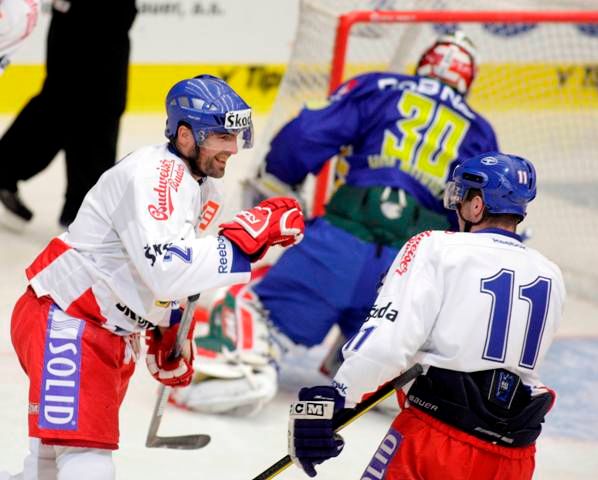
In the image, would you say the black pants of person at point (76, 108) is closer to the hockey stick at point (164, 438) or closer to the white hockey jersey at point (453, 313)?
the hockey stick at point (164, 438)

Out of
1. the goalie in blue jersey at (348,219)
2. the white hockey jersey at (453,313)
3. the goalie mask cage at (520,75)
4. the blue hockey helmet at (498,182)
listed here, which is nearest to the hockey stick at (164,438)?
the goalie in blue jersey at (348,219)

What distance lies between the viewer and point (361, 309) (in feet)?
13.1

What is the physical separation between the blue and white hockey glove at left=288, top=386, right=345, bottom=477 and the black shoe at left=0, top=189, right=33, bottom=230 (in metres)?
2.96

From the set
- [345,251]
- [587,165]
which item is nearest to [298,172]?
[345,251]

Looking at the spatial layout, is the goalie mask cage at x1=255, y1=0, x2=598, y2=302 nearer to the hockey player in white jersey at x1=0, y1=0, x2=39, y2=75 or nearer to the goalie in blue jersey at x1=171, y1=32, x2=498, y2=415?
the goalie in blue jersey at x1=171, y1=32, x2=498, y2=415

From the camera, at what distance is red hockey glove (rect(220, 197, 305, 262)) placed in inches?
107

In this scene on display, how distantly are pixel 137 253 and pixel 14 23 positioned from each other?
1.41 m

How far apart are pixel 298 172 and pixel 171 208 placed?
5.09 ft

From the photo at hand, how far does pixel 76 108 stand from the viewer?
5.25 metres

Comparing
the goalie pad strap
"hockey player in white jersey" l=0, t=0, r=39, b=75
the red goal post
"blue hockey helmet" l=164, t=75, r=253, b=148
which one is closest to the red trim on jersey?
"blue hockey helmet" l=164, t=75, r=253, b=148

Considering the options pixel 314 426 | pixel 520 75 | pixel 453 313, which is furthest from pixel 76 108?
pixel 453 313

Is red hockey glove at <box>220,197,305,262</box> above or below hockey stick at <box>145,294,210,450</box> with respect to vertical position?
above

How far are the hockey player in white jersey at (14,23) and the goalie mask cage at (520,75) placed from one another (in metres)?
1.33

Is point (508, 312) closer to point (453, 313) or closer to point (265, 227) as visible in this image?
point (453, 313)
